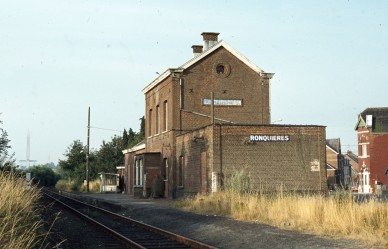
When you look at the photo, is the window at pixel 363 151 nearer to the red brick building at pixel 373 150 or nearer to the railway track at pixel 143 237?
the red brick building at pixel 373 150

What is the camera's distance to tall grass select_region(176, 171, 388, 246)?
475 inches

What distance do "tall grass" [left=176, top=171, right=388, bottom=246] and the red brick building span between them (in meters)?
43.5

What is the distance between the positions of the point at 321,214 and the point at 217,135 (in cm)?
1356

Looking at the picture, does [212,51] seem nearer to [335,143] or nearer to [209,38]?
[209,38]

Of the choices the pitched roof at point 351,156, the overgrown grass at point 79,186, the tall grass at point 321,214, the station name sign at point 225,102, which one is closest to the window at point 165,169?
the station name sign at point 225,102

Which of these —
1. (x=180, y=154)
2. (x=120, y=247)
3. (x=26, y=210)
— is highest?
(x=180, y=154)

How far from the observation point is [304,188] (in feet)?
92.0

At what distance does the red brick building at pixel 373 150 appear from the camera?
5903 centimetres

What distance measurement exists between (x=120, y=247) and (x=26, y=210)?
2381 millimetres

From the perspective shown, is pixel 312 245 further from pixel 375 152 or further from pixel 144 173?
pixel 375 152

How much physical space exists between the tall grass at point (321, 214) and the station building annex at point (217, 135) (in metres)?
8.09

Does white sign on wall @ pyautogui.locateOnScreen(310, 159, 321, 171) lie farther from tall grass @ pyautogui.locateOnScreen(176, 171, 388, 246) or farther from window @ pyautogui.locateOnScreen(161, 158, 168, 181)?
window @ pyautogui.locateOnScreen(161, 158, 168, 181)

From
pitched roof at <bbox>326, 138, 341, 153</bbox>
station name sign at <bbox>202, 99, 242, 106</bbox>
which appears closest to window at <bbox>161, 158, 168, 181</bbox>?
station name sign at <bbox>202, 99, 242, 106</bbox>

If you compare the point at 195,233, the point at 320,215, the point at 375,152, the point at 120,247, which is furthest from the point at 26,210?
the point at 375,152
